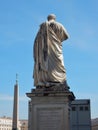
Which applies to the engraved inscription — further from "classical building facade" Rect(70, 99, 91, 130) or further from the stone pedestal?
"classical building facade" Rect(70, 99, 91, 130)

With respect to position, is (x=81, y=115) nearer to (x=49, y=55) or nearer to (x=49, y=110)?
(x=49, y=55)

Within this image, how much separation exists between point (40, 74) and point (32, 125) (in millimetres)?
2302

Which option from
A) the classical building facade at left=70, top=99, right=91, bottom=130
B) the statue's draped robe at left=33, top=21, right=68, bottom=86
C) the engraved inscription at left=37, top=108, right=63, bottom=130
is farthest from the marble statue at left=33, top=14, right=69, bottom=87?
the classical building facade at left=70, top=99, right=91, bottom=130

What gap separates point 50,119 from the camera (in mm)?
16031

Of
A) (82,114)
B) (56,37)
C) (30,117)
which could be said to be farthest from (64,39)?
(82,114)

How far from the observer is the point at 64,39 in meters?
17.7

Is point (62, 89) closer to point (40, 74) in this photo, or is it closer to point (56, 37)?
point (40, 74)

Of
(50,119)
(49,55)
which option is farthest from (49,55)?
(50,119)

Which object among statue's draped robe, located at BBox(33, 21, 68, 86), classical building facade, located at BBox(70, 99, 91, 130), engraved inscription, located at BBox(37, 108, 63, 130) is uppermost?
statue's draped robe, located at BBox(33, 21, 68, 86)

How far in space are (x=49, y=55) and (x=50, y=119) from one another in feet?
9.72

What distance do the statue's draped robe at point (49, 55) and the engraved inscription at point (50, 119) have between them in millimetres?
1228

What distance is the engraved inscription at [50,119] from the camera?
1599 cm

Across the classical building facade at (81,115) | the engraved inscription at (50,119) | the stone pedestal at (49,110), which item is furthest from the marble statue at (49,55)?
the classical building facade at (81,115)

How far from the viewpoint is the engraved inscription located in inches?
630
